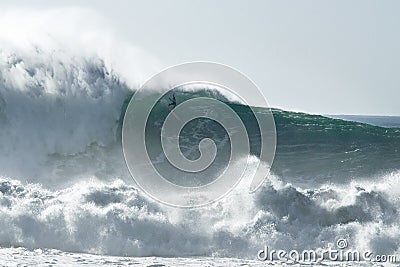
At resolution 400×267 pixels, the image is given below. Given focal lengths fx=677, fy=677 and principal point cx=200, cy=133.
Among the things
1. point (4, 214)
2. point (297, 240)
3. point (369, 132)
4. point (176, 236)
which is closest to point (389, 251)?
point (297, 240)

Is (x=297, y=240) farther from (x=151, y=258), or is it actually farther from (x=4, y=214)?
(x=4, y=214)

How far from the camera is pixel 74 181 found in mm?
15805

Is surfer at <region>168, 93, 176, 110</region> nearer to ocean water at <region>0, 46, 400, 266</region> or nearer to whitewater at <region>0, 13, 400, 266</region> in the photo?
ocean water at <region>0, 46, 400, 266</region>

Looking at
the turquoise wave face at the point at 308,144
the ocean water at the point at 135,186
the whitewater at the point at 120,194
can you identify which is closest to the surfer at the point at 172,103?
the turquoise wave face at the point at 308,144

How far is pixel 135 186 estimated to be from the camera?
15523mm

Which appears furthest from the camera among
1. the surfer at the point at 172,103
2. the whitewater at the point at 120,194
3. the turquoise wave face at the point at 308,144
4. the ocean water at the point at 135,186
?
the surfer at the point at 172,103

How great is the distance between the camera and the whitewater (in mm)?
12422

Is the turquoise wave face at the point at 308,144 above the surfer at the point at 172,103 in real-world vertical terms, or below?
below

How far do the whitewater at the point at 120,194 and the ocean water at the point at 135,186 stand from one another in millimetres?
29

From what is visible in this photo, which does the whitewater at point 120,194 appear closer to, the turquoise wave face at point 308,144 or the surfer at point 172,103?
the turquoise wave face at point 308,144

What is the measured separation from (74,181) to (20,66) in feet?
17.5

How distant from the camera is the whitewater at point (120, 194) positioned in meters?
12.4

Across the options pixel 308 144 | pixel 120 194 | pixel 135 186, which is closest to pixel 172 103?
pixel 308 144

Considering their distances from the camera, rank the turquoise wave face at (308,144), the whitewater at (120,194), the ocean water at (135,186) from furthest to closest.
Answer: the turquoise wave face at (308,144), the ocean water at (135,186), the whitewater at (120,194)
